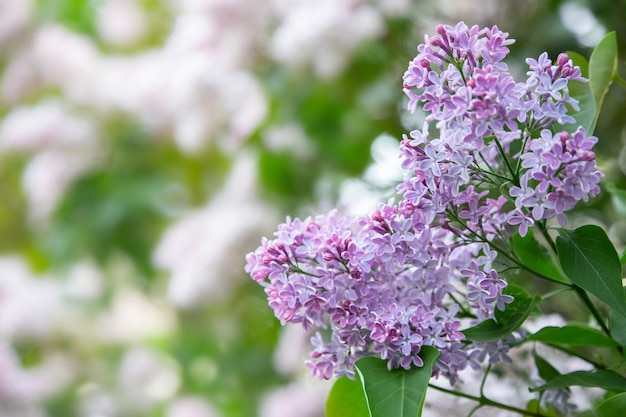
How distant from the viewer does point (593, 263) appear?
266 mm

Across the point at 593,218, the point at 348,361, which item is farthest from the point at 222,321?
the point at 348,361

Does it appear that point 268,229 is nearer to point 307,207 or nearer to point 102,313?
point 307,207

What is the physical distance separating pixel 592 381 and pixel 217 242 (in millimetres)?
480

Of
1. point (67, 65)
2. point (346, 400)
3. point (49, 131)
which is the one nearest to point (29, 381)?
point (49, 131)

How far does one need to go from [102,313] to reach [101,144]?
22 centimetres

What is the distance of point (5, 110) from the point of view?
1250 mm

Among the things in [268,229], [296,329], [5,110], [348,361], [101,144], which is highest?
[5,110]

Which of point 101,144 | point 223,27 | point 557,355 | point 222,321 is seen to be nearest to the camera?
point 557,355

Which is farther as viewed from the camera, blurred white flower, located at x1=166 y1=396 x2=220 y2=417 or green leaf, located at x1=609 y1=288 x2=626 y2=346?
blurred white flower, located at x1=166 y1=396 x2=220 y2=417

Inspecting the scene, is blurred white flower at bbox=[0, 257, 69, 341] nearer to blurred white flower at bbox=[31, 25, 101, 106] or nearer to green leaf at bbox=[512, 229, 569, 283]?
blurred white flower at bbox=[31, 25, 101, 106]

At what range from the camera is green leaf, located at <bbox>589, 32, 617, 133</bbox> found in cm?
32

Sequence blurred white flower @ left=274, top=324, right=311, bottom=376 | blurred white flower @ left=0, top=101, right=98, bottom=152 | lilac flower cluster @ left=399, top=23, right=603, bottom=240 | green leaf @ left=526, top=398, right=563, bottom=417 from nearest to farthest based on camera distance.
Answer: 1. lilac flower cluster @ left=399, top=23, right=603, bottom=240
2. green leaf @ left=526, top=398, right=563, bottom=417
3. blurred white flower @ left=274, top=324, right=311, bottom=376
4. blurred white flower @ left=0, top=101, right=98, bottom=152

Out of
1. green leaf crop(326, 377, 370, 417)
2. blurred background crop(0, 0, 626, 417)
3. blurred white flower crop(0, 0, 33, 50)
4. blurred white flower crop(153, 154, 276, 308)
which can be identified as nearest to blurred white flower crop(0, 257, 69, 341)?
blurred background crop(0, 0, 626, 417)

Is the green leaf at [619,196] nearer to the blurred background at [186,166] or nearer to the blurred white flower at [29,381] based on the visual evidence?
the blurred background at [186,166]
